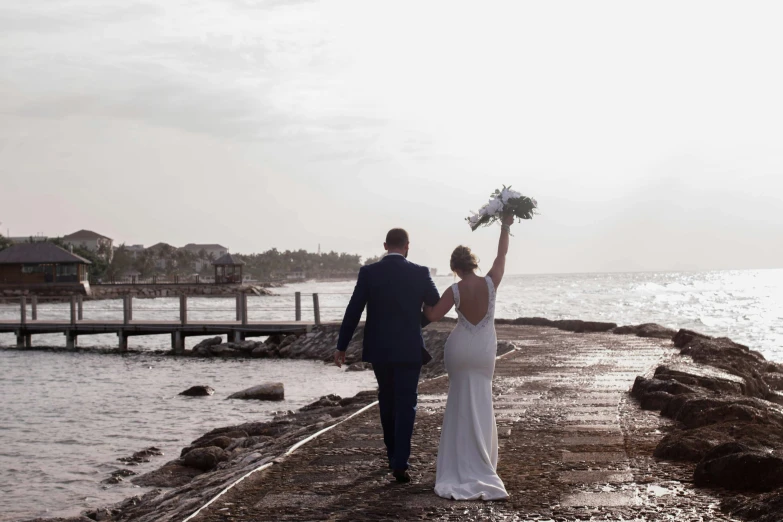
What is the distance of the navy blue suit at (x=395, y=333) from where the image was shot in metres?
6.77

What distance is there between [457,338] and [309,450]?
242cm

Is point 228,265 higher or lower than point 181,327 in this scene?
higher

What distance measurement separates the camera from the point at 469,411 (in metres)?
6.60

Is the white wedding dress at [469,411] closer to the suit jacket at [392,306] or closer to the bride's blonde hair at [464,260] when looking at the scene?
the bride's blonde hair at [464,260]

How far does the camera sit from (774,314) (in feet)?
219

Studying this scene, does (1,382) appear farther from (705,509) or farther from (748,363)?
(705,509)

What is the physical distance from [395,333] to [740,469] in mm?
2674

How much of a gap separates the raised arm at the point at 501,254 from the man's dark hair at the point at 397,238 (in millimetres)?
739

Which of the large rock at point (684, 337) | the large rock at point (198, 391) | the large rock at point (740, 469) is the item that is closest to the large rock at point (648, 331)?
the large rock at point (684, 337)

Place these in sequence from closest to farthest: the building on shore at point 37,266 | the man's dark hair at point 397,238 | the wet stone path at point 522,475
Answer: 1. the wet stone path at point 522,475
2. the man's dark hair at point 397,238
3. the building on shore at point 37,266

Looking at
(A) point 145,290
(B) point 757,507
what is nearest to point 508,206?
(B) point 757,507

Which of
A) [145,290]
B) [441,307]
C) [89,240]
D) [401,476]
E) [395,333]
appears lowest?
[145,290]

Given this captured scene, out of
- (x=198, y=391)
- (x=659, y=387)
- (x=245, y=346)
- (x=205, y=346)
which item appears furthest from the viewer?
(x=205, y=346)

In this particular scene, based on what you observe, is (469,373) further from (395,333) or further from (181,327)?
(181,327)
